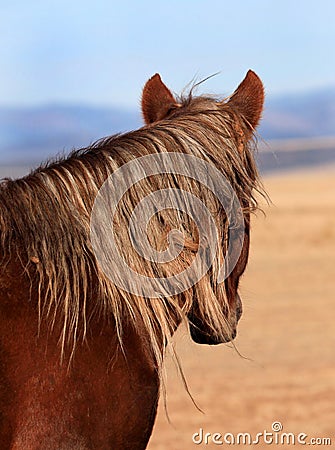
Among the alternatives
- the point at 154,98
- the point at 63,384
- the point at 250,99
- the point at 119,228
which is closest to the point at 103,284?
the point at 119,228

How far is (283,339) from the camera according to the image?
37.0ft

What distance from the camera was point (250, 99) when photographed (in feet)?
10.1

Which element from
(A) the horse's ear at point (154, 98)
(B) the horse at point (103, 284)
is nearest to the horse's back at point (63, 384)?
(B) the horse at point (103, 284)

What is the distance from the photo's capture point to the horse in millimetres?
2184

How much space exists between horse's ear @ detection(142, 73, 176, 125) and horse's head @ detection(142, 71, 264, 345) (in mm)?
121

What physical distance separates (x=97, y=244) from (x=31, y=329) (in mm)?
320

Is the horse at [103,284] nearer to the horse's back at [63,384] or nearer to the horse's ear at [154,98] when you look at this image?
the horse's back at [63,384]

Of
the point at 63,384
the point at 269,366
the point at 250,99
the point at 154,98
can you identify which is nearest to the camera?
the point at 63,384

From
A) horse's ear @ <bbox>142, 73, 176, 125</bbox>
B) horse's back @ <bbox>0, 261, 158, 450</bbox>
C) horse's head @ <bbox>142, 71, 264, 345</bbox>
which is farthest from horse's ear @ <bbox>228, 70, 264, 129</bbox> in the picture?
horse's back @ <bbox>0, 261, 158, 450</bbox>

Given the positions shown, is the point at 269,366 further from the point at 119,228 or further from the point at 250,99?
the point at 119,228

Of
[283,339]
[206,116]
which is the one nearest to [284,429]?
[283,339]

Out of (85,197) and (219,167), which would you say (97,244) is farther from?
(219,167)

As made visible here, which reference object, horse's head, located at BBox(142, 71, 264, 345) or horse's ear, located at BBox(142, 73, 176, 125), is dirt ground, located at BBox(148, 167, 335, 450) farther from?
horse's ear, located at BBox(142, 73, 176, 125)

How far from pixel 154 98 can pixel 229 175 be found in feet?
2.63
